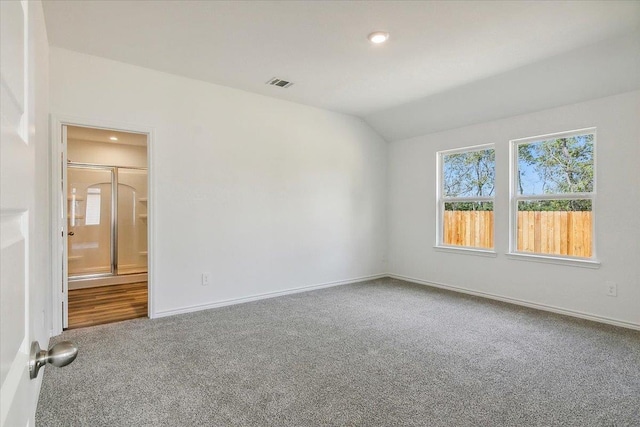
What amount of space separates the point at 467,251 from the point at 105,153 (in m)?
5.96

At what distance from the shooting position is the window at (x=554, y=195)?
3.79 m

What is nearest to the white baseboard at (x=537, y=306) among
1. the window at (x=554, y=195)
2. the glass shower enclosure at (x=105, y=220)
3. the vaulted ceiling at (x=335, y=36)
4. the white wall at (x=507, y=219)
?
the white wall at (x=507, y=219)

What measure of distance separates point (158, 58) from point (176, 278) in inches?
90.2

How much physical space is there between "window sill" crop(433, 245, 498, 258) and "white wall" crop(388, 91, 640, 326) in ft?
0.18

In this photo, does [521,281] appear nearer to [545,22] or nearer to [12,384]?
[545,22]

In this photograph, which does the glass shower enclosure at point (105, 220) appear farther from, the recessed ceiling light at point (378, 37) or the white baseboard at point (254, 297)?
the recessed ceiling light at point (378, 37)

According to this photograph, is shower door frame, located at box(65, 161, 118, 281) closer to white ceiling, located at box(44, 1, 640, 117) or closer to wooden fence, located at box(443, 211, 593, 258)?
white ceiling, located at box(44, 1, 640, 117)

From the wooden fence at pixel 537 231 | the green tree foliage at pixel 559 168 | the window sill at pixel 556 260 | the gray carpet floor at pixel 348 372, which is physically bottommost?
the gray carpet floor at pixel 348 372

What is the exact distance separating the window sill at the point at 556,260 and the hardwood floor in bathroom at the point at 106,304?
4.49 m

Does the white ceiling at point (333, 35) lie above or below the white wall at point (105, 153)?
above

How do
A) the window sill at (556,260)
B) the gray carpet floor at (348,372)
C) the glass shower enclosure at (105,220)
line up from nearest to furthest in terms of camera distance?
the gray carpet floor at (348,372) → the window sill at (556,260) → the glass shower enclosure at (105,220)

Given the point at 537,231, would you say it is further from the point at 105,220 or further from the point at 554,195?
the point at 105,220

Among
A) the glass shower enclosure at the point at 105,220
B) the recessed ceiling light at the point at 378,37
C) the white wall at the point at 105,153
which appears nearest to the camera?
the recessed ceiling light at the point at 378,37

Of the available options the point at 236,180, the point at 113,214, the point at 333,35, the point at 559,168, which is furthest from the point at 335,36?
the point at 113,214
